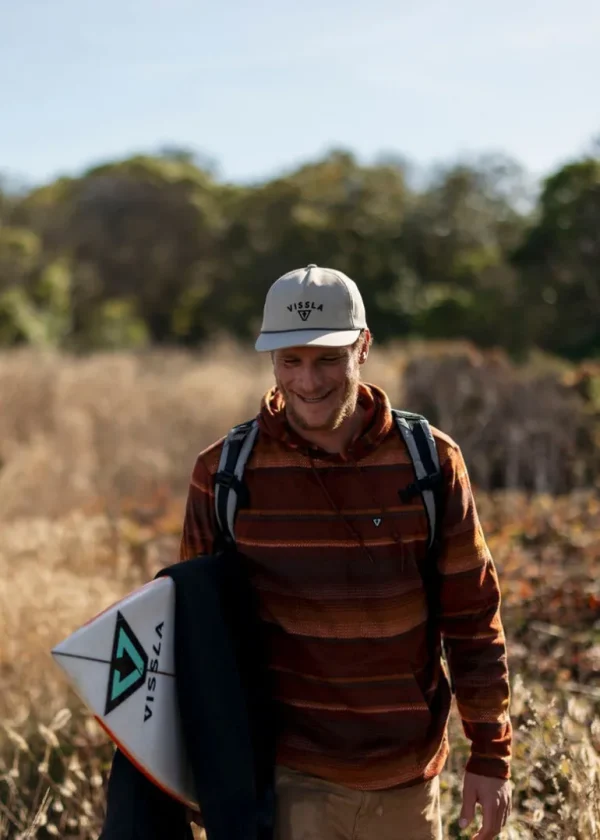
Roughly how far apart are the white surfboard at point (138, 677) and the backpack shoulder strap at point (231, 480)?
8.0 inches

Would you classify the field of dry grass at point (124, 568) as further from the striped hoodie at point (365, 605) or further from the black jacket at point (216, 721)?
the black jacket at point (216, 721)

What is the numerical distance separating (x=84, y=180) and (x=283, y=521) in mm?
37510

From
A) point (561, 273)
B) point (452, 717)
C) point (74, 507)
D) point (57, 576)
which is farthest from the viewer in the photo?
point (561, 273)

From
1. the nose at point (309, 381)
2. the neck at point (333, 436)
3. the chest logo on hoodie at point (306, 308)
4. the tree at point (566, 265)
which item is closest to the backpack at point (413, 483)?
the neck at point (333, 436)

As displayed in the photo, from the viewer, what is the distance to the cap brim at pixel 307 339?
2.24 meters

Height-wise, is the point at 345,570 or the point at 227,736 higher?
the point at 345,570

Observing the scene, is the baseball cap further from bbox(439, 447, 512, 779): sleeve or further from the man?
bbox(439, 447, 512, 779): sleeve

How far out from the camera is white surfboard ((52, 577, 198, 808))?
81.9 inches

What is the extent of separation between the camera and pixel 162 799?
2285 millimetres

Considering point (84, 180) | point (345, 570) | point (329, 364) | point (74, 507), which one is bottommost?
point (74, 507)

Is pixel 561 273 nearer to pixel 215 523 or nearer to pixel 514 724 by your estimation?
pixel 514 724

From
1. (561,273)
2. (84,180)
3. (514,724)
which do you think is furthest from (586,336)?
(84,180)

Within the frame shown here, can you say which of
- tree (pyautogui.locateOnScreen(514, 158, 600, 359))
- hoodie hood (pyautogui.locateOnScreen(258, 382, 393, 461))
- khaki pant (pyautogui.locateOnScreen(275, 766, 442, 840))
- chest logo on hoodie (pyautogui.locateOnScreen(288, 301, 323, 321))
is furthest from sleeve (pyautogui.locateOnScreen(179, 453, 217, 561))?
tree (pyautogui.locateOnScreen(514, 158, 600, 359))

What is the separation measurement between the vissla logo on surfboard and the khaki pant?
1.41 ft
